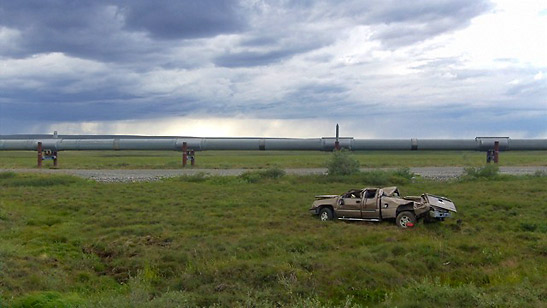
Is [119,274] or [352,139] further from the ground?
[352,139]

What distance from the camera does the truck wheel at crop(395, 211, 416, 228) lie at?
15992 millimetres

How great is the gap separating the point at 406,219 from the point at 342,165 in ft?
56.9

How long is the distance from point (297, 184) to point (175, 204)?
992 cm

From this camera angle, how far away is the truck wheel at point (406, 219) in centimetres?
1599

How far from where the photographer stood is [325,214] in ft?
58.7

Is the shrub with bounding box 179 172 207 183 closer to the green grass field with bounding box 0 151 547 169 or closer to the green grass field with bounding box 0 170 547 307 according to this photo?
the green grass field with bounding box 0 151 547 169

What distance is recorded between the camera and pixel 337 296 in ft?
33.9

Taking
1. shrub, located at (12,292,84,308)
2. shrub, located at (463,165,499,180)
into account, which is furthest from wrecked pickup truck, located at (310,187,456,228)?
shrub, located at (463,165,499,180)

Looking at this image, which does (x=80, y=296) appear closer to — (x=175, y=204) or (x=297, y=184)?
(x=175, y=204)

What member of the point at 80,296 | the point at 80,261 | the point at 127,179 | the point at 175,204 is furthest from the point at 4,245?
the point at 127,179

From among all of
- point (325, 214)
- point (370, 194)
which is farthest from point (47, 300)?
point (370, 194)

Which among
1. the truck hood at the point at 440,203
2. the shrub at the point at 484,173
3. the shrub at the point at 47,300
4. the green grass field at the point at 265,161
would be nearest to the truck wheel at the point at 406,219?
the truck hood at the point at 440,203

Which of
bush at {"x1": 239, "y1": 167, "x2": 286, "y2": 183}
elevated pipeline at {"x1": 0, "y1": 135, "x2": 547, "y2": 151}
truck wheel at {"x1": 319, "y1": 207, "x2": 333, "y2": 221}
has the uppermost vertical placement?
elevated pipeline at {"x1": 0, "y1": 135, "x2": 547, "y2": 151}

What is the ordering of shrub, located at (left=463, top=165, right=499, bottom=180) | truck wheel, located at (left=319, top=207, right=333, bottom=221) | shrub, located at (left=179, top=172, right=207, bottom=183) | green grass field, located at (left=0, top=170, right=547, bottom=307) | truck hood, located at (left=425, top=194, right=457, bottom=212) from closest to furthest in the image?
1. green grass field, located at (left=0, top=170, right=547, bottom=307)
2. truck hood, located at (left=425, top=194, right=457, bottom=212)
3. truck wheel, located at (left=319, top=207, right=333, bottom=221)
4. shrub, located at (left=463, top=165, right=499, bottom=180)
5. shrub, located at (left=179, top=172, right=207, bottom=183)
